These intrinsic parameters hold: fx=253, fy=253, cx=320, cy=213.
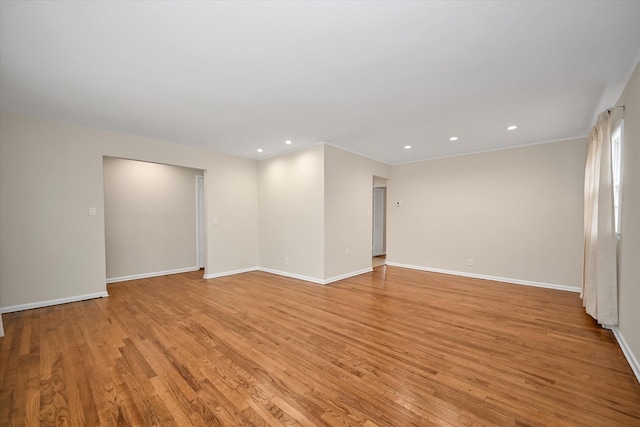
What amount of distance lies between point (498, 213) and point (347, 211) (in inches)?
118

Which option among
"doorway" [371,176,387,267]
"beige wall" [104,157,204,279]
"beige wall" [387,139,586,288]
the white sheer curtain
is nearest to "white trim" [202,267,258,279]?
"beige wall" [104,157,204,279]

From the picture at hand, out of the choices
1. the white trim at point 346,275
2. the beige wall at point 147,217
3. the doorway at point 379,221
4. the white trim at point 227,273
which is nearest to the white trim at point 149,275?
the beige wall at point 147,217

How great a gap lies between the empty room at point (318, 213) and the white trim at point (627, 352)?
39mm

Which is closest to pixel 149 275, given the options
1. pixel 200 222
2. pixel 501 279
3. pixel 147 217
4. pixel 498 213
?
pixel 147 217

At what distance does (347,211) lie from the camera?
17.0ft

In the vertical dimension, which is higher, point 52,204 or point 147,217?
point 52,204

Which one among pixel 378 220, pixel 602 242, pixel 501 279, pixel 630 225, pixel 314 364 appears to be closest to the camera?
pixel 314 364

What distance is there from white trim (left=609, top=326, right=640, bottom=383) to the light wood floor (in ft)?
0.17

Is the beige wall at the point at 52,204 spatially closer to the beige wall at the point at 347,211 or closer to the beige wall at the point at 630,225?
the beige wall at the point at 347,211

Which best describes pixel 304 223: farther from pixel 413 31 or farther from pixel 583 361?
pixel 583 361

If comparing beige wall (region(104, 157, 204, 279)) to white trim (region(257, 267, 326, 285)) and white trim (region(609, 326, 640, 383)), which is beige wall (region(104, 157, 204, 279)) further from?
white trim (region(609, 326, 640, 383))

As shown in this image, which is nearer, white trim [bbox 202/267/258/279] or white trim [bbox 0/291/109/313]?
white trim [bbox 0/291/109/313]

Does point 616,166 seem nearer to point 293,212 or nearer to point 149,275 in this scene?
point 293,212

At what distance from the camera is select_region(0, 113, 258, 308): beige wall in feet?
11.0
